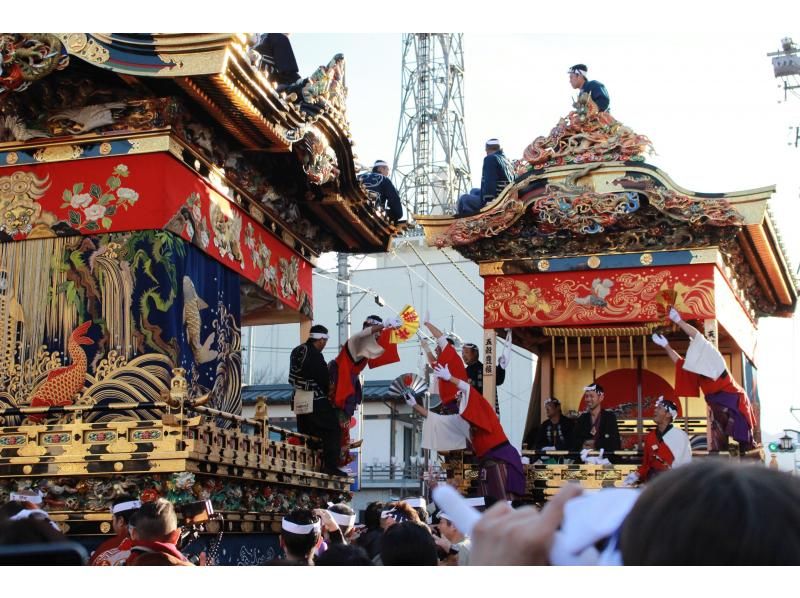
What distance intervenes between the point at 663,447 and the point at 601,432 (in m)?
1.91

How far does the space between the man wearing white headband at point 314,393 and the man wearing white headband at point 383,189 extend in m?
2.78

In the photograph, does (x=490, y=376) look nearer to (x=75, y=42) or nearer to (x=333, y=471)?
(x=333, y=471)

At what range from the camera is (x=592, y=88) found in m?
13.0

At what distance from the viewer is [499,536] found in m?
1.75

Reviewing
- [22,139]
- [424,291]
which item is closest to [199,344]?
[22,139]

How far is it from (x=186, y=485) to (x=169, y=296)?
1780 millimetres

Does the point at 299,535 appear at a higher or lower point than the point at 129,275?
lower

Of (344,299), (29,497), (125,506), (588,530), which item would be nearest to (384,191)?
(344,299)

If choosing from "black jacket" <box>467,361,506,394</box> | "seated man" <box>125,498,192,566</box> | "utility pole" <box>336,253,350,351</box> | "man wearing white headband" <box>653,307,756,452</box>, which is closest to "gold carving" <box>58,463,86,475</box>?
"seated man" <box>125,498,192,566</box>

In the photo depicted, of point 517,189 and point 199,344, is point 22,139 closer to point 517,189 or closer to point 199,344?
point 199,344

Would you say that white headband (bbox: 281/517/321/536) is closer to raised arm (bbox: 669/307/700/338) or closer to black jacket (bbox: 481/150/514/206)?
raised arm (bbox: 669/307/700/338)

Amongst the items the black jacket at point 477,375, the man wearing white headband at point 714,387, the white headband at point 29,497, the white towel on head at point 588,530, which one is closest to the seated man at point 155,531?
the white headband at point 29,497

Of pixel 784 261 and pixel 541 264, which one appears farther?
pixel 784 261

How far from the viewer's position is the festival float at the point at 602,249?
12211 millimetres
